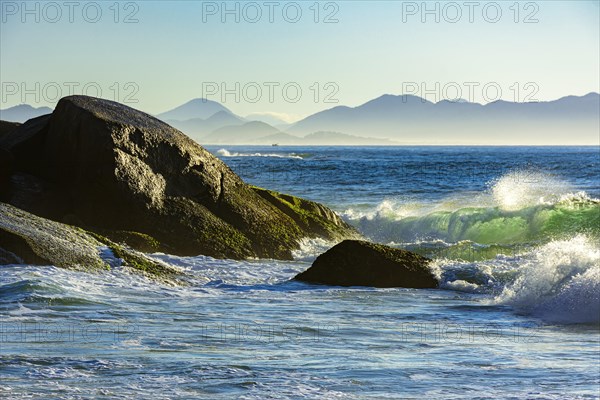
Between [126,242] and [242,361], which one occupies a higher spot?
[126,242]

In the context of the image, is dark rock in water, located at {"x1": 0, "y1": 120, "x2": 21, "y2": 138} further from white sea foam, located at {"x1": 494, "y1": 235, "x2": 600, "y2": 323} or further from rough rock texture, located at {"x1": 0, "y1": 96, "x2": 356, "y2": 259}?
white sea foam, located at {"x1": 494, "y1": 235, "x2": 600, "y2": 323}

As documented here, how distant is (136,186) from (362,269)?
14.5 feet

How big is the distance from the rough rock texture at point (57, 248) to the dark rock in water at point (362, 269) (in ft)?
7.13

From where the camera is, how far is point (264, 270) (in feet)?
49.3

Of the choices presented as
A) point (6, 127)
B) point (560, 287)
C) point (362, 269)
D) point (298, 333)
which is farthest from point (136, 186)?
point (560, 287)

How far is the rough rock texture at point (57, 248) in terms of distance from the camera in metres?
12.4

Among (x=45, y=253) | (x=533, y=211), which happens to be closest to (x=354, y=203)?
(x=533, y=211)

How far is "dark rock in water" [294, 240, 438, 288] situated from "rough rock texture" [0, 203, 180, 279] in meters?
2.17

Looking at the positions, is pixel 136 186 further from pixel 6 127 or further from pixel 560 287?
pixel 560 287

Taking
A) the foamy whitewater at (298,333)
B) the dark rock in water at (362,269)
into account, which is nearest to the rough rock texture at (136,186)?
the foamy whitewater at (298,333)

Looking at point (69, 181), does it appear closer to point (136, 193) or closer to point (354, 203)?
point (136, 193)

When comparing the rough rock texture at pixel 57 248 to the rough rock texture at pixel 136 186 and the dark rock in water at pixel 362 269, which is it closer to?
the rough rock texture at pixel 136 186

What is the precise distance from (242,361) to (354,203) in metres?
28.2

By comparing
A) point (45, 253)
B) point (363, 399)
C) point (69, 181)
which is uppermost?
point (69, 181)
